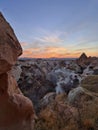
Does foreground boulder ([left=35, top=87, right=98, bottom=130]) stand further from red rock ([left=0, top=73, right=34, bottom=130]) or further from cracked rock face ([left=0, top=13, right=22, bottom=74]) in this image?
cracked rock face ([left=0, top=13, right=22, bottom=74])

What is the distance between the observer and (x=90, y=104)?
10.3 metres

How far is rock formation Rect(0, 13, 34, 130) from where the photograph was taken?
4066 millimetres

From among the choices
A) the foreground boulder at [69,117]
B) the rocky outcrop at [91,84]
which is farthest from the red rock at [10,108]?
the rocky outcrop at [91,84]

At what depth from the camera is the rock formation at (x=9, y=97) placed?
4.07 meters

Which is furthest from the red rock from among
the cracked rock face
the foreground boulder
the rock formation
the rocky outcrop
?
the rocky outcrop

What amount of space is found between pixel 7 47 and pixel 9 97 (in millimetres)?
986

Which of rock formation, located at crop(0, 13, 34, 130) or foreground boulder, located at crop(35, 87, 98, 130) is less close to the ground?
rock formation, located at crop(0, 13, 34, 130)

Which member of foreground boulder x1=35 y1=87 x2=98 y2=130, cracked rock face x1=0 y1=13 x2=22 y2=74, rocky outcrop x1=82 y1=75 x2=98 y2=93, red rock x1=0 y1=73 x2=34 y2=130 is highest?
cracked rock face x1=0 y1=13 x2=22 y2=74

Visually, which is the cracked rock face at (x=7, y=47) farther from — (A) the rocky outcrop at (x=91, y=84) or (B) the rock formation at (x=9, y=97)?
(A) the rocky outcrop at (x=91, y=84)

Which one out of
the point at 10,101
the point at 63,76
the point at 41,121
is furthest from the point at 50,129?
the point at 63,76

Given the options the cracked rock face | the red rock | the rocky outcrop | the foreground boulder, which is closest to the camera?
the cracked rock face

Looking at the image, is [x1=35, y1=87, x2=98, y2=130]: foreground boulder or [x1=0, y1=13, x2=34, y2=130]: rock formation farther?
[x1=35, y1=87, x2=98, y2=130]: foreground boulder

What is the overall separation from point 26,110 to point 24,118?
16 centimetres

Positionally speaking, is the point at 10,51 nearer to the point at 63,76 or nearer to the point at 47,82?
the point at 47,82
